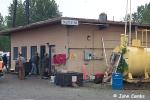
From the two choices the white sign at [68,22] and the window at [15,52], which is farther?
the window at [15,52]

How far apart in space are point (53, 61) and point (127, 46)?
20.5 feet

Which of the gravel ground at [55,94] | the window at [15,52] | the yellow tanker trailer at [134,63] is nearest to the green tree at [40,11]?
the window at [15,52]

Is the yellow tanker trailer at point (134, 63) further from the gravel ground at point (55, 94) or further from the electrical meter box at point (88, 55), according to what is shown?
the electrical meter box at point (88, 55)

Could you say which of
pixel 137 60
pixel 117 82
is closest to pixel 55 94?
pixel 117 82

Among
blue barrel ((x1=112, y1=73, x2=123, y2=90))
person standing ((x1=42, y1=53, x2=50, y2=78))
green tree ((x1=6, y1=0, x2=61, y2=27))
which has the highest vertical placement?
green tree ((x1=6, y1=0, x2=61, y2=27))

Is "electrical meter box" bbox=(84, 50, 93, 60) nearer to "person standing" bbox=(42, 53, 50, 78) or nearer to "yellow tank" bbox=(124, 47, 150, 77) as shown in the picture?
"person standing" bbox=(42, 53, 50, 78)

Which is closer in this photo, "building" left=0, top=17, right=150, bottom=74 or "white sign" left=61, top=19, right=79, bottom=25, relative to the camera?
"white sign" left=61, top=19, right=79, bottom=25

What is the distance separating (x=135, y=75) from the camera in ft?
83.0

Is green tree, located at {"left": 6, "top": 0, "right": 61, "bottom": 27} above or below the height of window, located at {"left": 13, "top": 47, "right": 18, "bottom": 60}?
above

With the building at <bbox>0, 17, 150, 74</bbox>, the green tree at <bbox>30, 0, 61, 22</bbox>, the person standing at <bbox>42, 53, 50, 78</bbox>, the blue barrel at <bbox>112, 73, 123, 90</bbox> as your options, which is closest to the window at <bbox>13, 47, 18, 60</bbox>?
the building at <bbox>0, 17, 150, 74</bbox>

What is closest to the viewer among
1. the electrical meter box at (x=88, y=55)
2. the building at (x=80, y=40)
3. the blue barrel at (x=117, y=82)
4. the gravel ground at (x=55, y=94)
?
the gravel ground at (x=55, y=94)

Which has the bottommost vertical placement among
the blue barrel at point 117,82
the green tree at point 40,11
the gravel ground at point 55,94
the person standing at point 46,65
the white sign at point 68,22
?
the gravel ground at point 55,94

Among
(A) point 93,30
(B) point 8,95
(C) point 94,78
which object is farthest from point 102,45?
(B) point 8,95

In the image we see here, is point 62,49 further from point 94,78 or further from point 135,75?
point 135,75
